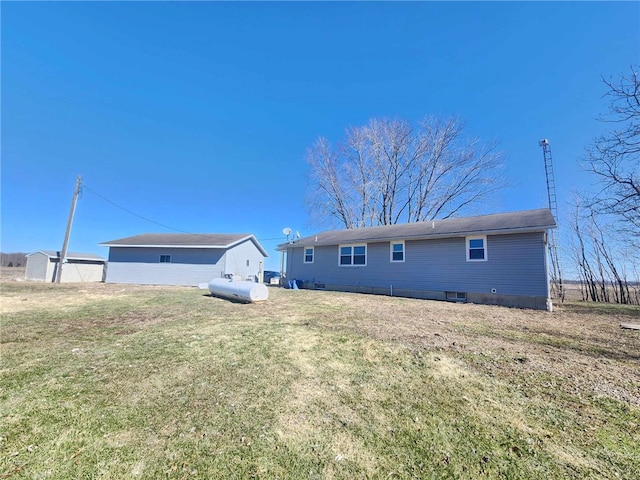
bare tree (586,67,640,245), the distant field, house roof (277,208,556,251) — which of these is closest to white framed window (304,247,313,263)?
house roof (277,208,556,251)

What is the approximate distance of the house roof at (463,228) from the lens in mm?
10438

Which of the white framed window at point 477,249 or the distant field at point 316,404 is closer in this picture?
the distant field at point 316,404

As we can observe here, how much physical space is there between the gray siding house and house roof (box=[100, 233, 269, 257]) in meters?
7.42

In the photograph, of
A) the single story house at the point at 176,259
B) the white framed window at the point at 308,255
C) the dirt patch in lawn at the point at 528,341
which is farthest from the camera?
the single story house at the point at 176,259

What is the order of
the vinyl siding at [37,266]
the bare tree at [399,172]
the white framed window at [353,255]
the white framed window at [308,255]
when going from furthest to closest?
the vinyl siding at [37,266], the bare tree at [399,172], the white framed window at [308,255], the white framed window at [353,255]

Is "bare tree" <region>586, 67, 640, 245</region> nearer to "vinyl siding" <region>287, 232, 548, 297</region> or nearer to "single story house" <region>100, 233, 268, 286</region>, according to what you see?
"vinyl siding" <region>287, 232, 548, 297</region>

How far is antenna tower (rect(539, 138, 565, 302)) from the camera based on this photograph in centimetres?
1382

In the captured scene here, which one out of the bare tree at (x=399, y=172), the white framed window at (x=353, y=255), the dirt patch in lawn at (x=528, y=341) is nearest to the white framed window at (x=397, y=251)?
the white framed window at (x=353, y=255)

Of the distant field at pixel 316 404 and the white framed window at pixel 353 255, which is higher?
the white framed window at pixel 353 255

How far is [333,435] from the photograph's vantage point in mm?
2479

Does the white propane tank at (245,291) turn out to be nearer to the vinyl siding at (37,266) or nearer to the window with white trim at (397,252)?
the window with white trim at (397,252)

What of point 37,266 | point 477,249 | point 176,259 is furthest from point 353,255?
point 37,266

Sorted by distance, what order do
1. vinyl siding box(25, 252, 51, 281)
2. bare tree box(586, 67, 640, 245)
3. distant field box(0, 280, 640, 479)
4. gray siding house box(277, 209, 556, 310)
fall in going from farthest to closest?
vinyl siding box(25, 252, 51, 281) → gray siding house box(277, 209, 556, 310) → bare tree box(586, 67, 640, 245) → distant field box(0, 280, 640, 479)

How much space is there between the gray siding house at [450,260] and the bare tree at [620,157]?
2.17 meters
